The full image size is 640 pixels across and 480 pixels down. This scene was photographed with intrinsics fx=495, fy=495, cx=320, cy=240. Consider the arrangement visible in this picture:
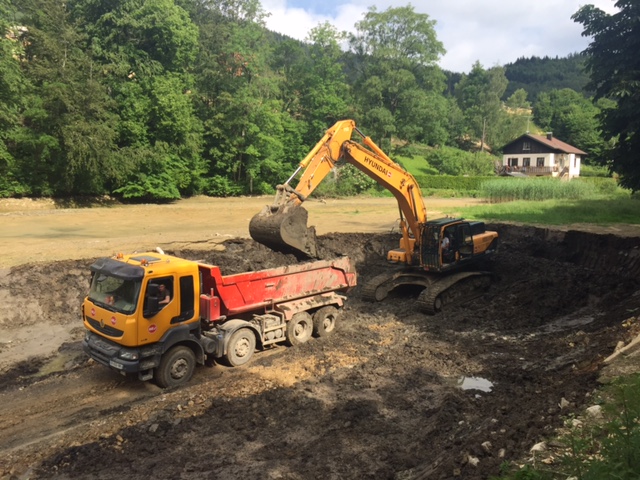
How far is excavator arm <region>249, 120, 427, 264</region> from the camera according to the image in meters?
11.2

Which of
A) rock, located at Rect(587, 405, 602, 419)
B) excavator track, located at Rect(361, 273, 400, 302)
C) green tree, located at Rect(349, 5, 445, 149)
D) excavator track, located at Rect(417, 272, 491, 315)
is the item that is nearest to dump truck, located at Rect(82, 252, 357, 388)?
excavator track, located at Rect(361, 273, 400, 302)

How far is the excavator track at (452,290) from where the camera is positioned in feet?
43.7

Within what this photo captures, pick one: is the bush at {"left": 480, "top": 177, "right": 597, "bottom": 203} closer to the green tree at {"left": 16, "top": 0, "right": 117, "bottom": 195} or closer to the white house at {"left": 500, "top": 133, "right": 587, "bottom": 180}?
the green tree at {"left": 16, "top": 0, "right": 117, "bottom": 195}

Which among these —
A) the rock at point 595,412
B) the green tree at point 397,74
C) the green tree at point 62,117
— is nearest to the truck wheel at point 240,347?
the rock at point 595,412

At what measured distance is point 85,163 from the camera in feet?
102

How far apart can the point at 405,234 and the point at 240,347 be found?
6821 millimetres

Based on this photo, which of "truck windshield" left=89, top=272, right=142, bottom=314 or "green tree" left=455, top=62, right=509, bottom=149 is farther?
"green tree" left=455, top=62, right=509, bottom=149

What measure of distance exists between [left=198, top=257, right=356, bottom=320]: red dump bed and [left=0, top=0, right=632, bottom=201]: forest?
15326mm

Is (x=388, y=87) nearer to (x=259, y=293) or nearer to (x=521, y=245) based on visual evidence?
(x=521, y=245)

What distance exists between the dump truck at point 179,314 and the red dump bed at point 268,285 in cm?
2

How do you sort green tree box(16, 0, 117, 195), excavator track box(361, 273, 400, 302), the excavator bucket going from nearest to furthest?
the excavator bucket, excavator track box(361, 273, 400, 302), green tree box(16, 0, 117, 195)

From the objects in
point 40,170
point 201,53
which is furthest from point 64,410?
point 201,53

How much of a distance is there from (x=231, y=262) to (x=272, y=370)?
25.4ft

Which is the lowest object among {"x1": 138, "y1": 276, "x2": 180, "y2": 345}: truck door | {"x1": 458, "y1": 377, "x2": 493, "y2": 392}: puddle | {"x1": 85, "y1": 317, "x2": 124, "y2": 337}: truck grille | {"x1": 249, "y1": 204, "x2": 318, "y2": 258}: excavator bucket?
{"x1": 458, "y1": 377, "x2": 493, "y2": 392}: puddle
